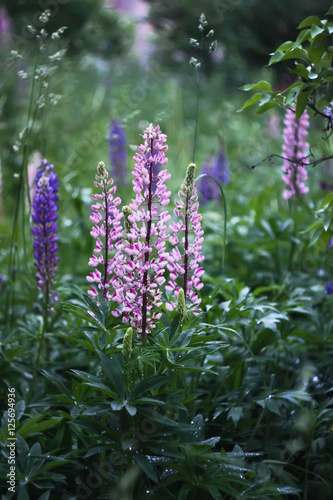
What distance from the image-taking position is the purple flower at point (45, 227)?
199 cm

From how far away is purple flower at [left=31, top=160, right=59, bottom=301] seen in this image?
1991 millimetres

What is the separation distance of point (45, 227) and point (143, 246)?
2.36ft

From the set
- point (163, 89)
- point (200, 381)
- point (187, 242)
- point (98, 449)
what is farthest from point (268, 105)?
point (163, 89)

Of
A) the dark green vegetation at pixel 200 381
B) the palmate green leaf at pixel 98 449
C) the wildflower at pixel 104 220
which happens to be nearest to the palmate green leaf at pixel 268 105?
the dark green vegetation at pixel 200 381

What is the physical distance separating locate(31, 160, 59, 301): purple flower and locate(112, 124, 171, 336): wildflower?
2.07 feet

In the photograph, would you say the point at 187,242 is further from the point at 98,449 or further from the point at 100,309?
the point at 98,449

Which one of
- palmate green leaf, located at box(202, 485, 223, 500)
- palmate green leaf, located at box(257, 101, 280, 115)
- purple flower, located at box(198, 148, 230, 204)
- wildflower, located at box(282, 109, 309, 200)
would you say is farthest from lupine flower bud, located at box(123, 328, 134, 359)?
purple flower, located at box(198, 148, 230, 204)

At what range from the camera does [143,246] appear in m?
1.42

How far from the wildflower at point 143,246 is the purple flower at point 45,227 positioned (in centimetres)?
63

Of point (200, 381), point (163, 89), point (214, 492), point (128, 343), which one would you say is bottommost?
point (214, 492)

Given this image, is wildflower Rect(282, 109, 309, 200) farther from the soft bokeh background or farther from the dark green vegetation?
the soft bokeh background

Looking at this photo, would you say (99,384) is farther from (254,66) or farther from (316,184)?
(254,66)

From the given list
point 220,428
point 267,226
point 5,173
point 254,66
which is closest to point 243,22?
point 254,66

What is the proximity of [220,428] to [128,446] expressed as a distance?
1.84 feet
